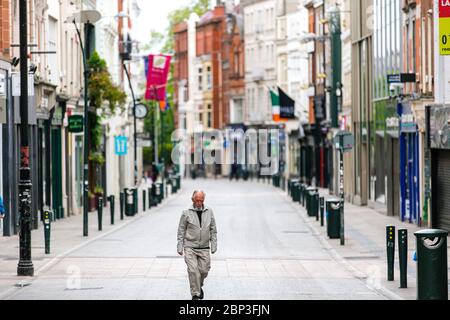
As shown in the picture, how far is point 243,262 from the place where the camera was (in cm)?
2875

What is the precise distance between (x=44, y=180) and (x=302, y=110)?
178 ft

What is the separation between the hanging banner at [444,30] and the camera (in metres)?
24.9

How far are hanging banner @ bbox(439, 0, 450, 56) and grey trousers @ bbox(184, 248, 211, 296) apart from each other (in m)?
7.00

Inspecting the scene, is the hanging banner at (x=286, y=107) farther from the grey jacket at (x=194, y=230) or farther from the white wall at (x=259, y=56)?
the grey jacket at (x=194, y=230)

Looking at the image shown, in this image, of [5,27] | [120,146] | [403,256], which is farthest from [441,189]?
[120,146]

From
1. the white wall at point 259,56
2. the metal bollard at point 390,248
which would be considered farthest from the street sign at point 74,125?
the white wall at point 259,56

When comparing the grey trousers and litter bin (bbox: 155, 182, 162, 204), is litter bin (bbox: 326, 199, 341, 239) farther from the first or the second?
litter bin (bbox: 155, 182, 162, 204)

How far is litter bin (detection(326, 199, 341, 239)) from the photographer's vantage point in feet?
117

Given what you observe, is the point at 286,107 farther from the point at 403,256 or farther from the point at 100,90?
the point at 403,256

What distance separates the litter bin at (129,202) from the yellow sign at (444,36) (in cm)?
2606

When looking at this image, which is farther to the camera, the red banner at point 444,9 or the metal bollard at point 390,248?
the red banner at point 444,9

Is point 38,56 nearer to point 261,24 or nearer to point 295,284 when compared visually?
Answer: point 295,284

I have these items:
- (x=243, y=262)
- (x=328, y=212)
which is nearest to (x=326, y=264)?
(x=243, y=262)

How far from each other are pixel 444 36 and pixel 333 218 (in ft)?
39.0
